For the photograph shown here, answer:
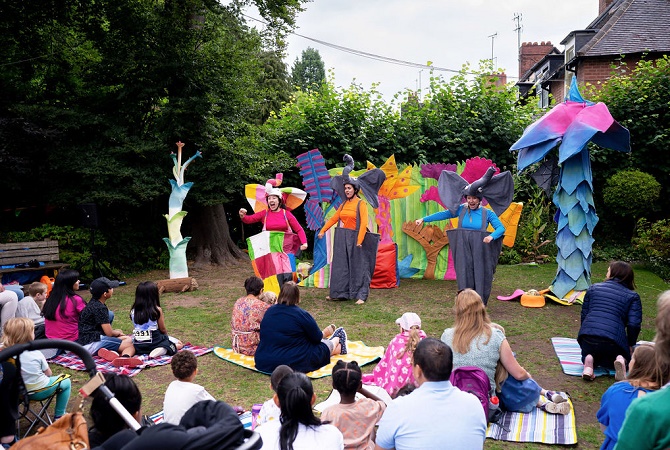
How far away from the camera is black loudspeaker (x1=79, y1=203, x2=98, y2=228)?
9820mm

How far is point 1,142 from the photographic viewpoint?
10.5 meters

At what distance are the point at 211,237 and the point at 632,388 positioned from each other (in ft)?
36.3

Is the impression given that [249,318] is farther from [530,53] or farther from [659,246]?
[530,53]

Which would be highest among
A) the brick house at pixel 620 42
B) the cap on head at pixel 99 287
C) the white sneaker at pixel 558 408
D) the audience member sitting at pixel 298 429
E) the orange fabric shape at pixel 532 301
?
the brick house at pixel 620 42

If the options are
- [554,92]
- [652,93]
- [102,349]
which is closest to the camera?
[102,349]

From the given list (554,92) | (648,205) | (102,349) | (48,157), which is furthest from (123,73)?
(554,92)

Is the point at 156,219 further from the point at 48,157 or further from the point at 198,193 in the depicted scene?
the point at 48,157

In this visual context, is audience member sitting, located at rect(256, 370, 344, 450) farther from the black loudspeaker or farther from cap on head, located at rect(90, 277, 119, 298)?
the black loudspeaker

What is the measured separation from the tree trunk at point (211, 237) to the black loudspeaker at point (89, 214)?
3.16m

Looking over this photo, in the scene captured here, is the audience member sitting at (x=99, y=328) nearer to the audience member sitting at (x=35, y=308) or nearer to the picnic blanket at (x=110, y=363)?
the picnic blanket at (x=110, y=363)

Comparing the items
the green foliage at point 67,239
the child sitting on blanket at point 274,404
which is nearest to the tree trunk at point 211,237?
the green foliage at point 67,239

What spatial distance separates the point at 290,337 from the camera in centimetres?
531

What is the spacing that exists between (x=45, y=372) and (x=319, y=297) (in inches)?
199

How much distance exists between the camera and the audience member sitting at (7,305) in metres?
5.80
